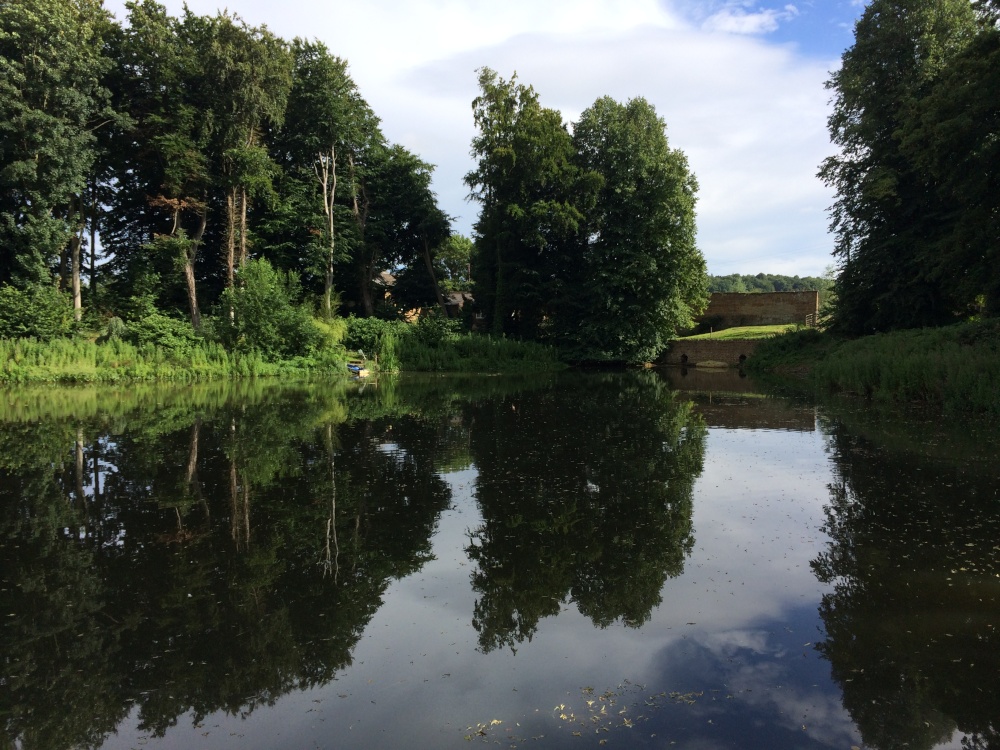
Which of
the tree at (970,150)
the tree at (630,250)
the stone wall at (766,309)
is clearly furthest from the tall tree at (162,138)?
the stone wall at (766,309)

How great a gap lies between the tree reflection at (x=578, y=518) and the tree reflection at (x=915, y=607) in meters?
1.16

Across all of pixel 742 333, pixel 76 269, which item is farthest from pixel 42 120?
pixel 742 333

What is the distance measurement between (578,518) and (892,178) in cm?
2294

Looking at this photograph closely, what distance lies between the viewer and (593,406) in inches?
600

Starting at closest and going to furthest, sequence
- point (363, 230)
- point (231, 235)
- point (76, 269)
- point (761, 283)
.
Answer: point (76, 269)
point (231, 235)
point (363, 230)
point (761, 283)

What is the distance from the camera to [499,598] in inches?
166

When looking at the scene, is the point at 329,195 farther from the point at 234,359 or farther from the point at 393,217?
the point at 234,359

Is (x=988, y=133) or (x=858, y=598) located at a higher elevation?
(x=988, y=133)

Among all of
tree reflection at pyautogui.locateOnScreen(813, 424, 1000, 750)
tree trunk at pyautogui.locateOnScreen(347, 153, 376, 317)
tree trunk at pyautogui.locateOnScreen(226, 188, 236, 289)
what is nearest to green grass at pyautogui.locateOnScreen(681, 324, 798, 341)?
tree trunk at pyautogui.locateOnScreen(347, 153, 376, 317)

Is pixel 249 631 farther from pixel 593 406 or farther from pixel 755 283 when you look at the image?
pixel 755 283

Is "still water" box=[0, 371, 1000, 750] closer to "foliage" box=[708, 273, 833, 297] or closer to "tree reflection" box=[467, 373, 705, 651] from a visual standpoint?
"tree reflection" box=[467, 373, 705, 651]

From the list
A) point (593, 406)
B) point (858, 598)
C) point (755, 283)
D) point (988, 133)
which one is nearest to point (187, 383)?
point (593, 406)

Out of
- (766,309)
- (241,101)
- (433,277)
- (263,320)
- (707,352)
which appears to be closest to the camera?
(263,320)

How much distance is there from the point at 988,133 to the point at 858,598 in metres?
18.4
